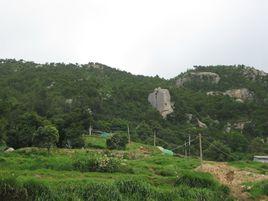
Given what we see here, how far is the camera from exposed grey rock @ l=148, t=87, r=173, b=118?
87250 millimetres

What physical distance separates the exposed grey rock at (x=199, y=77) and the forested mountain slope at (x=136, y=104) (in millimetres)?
2463

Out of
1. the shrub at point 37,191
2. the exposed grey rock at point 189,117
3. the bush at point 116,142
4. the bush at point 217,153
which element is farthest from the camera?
the exposed grey rock at point 189,117

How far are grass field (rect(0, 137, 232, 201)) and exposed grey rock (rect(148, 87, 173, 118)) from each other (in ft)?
150

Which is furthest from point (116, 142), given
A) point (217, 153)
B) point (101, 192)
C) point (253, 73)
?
point (253, 73)

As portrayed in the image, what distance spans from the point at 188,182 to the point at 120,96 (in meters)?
55.1

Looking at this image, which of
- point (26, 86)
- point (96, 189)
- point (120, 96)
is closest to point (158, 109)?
point (120, 96)

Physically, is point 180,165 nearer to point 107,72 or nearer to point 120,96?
point 120,96

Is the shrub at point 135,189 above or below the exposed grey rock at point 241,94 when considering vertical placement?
below

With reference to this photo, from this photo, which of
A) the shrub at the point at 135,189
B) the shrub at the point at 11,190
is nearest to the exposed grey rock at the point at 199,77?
the shrub at the point at 135,189

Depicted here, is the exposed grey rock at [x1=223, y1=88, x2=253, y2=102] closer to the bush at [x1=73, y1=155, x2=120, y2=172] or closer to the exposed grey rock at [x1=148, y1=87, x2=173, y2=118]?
the exposed grey rock at [x1=148, y1=87, x2=173, y2=118]

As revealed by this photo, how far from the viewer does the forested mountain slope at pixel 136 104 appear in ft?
230

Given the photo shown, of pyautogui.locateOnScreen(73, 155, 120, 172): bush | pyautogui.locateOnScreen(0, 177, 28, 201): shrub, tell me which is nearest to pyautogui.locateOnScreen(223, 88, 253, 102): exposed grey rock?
pyautogui.locateOnScreen(73, 155, 120, 172): bush

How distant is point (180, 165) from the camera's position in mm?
41594

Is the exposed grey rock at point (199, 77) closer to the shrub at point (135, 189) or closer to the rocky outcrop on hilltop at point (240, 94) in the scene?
the rocky outcrop on hilltop at point (240, 94)
